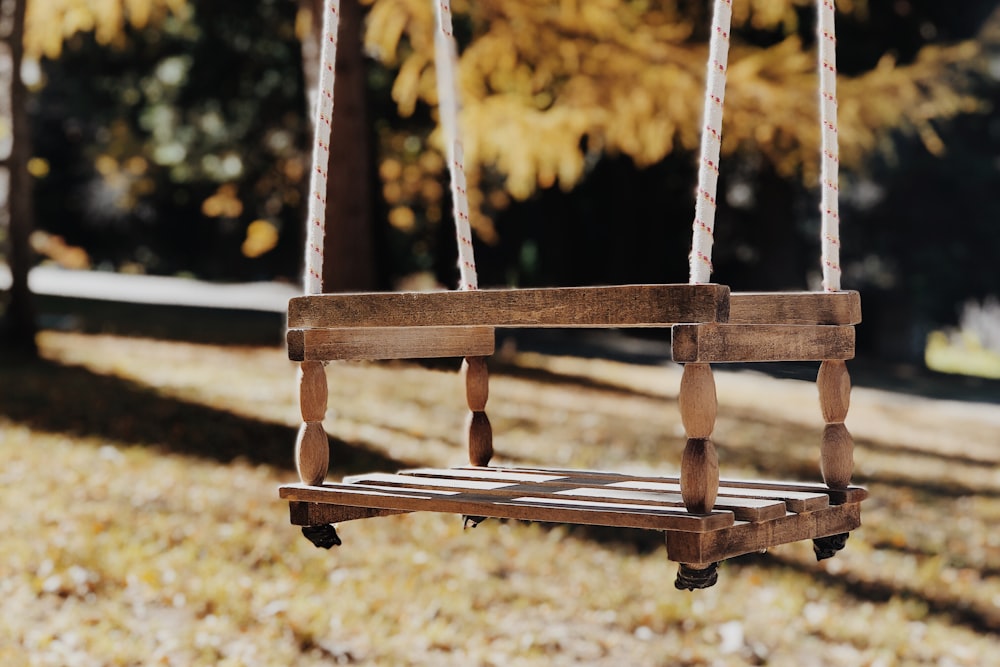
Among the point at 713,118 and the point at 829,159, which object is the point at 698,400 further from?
the point at 829,159

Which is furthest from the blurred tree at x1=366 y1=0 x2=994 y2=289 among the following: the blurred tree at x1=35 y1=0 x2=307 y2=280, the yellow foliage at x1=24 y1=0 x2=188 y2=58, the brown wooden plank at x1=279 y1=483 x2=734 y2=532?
the brown wooden plank at x1=279 y1=483 x2=734 y2=532

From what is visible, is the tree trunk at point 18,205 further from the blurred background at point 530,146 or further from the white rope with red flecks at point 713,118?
the white rope with red flecks at point 713,118

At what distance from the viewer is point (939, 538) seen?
327 inches

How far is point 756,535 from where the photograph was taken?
3045mm

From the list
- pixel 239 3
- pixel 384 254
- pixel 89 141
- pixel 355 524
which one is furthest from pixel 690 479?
pixel 89 141

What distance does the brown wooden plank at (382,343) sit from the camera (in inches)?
140

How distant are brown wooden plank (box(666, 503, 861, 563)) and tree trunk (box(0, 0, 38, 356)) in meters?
9.36

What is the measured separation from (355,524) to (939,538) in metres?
3.73

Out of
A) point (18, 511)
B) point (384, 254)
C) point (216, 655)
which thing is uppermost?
point (384, 254)

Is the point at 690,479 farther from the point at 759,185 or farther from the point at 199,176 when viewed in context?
the point at 199,176

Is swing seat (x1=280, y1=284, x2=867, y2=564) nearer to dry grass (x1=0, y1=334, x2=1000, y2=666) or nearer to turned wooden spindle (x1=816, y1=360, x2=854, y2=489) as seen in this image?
turned wooden spindle (x1=816, y1=360, x2=854, y2=489)

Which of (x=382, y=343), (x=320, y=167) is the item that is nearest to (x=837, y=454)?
(x=382, y=343)

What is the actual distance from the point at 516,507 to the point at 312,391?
0.80 m

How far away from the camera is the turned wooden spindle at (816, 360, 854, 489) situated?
3416mm
